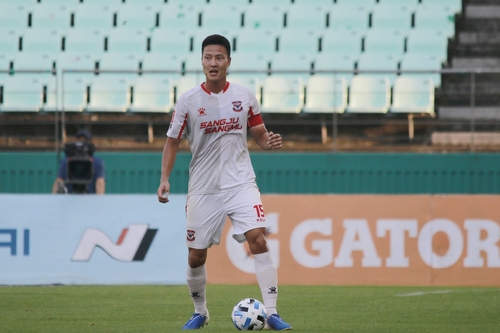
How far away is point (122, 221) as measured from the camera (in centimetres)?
1054

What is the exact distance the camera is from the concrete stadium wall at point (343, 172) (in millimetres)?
12852

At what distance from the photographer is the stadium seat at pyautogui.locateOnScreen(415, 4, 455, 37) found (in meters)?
15.9

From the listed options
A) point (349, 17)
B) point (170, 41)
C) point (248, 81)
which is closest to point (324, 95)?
point (248, 81)

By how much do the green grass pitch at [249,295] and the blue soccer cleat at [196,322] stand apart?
89 mm

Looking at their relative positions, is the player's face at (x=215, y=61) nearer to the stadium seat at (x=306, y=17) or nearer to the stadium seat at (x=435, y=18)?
the stadium seat at (x=306, y=17)

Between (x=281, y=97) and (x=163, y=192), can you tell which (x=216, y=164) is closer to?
(x=163, y=192)

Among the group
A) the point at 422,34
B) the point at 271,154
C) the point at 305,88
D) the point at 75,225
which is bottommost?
the point at 75,225

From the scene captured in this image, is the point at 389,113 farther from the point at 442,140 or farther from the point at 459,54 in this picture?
the point at 459,54

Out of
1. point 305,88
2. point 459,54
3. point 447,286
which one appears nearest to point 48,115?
point 305,88

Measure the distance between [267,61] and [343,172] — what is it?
3328 millimetres

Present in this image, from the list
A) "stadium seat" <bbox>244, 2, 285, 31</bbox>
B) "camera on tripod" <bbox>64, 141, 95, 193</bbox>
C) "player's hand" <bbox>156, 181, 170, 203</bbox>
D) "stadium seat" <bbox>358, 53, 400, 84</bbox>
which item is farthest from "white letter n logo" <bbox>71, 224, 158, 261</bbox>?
"stadium seat" <bbox>244, 2, 285, 31</bbox>

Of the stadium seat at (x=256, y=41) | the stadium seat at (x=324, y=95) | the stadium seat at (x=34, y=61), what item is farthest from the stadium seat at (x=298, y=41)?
the stadium seat at (x=34, y=61)

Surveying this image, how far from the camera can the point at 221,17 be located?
1595 centimetres

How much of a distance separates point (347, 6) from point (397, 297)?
28.6 feet
